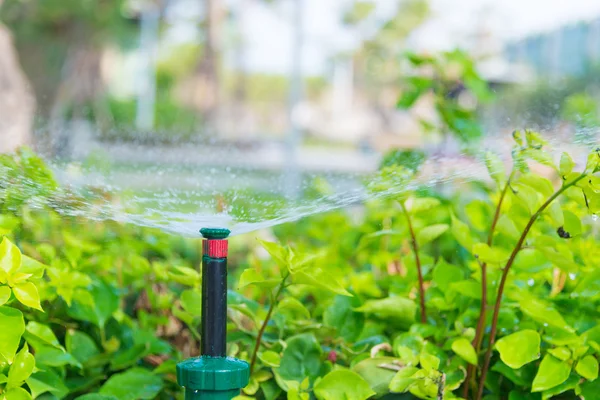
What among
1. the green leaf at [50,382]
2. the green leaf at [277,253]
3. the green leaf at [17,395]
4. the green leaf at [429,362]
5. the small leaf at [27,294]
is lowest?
the green leaf at [50,382]

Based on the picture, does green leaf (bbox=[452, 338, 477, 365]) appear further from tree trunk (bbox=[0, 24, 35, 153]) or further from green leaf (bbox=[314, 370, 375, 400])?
tree trunk (bbox=[0, 24, 35, 153])

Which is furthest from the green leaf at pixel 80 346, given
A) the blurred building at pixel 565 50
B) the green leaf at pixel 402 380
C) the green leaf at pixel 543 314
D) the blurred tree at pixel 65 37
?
the blurred building at pixel 565 50

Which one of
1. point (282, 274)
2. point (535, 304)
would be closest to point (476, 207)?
point (535, 304)

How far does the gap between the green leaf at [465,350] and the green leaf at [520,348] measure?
3 cm

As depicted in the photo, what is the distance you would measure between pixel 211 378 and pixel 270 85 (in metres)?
39.4

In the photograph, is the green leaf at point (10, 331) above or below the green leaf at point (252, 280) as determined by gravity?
below

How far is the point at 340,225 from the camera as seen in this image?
1.61 m

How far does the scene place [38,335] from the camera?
816 mm

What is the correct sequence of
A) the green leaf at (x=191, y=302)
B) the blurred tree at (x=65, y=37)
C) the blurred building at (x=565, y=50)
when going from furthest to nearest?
the blurred building at (x=565, y=50) → the blurred tree at (x=65, y=37) → the green leaf at (x=191, y=302)

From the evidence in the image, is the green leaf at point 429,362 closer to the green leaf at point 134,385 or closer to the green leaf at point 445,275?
the green leaf at point 445,275

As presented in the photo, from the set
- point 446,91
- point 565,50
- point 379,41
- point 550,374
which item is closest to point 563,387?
point 550,374

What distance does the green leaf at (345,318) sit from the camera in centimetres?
94

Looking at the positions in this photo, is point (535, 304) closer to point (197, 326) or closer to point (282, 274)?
point (282, 274)

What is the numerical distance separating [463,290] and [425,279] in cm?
18
